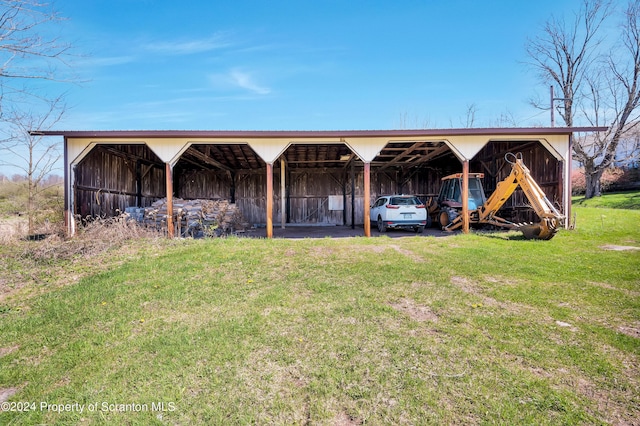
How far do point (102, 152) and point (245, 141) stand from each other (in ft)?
21.0

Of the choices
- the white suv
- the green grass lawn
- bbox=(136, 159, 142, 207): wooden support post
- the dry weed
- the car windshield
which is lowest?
the green grass lawn

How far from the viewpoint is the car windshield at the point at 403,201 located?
12.3 metres

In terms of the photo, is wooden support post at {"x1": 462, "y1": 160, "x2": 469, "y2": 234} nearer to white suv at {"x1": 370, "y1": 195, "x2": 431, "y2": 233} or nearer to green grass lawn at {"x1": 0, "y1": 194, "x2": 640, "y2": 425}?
white suv at {"x1": 370, "y1": 195, "x2": 431, "y2": 233}

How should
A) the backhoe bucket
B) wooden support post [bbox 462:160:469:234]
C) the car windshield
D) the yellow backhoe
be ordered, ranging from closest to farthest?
the backhoe bucket → the yellow backhoe → wooden support post [bbox 462:160:469:234] → the car windshield

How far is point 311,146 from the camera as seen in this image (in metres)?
13.7

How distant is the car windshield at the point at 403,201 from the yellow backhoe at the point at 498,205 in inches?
62.3

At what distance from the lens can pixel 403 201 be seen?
12.4m

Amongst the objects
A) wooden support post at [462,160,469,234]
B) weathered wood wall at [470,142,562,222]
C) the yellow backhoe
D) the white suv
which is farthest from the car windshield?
weathered wood wall at [470,142,562,222]

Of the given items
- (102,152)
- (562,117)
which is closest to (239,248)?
(102,152)

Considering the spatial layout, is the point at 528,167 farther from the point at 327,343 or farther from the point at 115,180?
the point at 115,180

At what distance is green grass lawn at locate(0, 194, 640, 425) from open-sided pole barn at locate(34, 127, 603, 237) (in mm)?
4926

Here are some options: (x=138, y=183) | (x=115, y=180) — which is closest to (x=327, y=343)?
(x=115, y=180)

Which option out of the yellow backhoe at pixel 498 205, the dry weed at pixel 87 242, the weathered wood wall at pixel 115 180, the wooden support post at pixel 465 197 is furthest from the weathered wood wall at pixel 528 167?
the weathered wood wall at pixel 115 180

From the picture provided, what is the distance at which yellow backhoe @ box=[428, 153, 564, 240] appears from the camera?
9.04 metres
